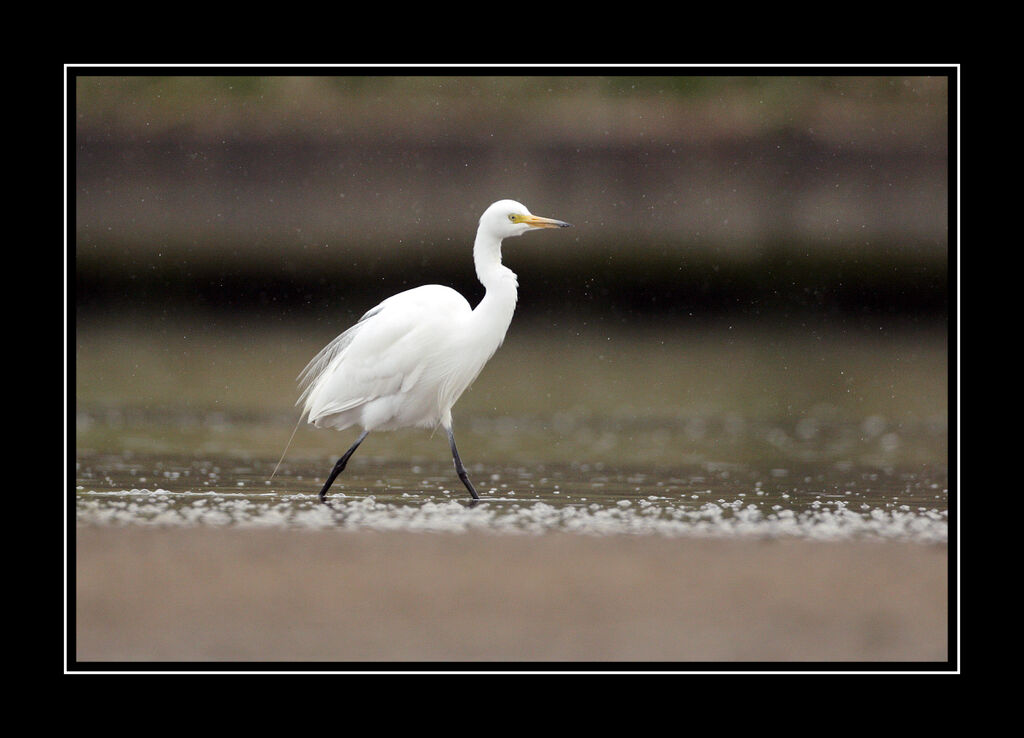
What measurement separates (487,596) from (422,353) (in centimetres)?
183

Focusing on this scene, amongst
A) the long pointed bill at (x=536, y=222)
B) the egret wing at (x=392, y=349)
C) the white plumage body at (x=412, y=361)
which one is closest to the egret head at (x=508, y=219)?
Answer: the long pointed bill at (x=536, y=222)

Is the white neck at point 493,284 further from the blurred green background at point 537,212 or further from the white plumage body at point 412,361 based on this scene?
the blurred green background at point 537,212

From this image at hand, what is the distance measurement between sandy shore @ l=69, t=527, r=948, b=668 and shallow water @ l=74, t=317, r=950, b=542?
0.29 m

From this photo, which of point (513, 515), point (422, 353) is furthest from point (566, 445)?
point (513, 515)

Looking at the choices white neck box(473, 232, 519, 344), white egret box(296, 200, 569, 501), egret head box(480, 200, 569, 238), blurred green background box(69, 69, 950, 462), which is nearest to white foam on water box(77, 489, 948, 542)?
white egret box(296, 200, 569, 501)

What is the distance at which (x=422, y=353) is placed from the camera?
633 cm

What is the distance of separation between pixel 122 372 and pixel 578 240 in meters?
6.16

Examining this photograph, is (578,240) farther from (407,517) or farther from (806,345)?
(407,517)

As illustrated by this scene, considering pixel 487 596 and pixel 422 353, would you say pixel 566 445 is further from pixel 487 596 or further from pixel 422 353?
pixel 487 596

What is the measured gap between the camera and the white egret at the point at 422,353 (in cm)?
632

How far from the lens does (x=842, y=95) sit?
51.3 feet

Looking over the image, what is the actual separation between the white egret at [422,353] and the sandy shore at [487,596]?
106cm

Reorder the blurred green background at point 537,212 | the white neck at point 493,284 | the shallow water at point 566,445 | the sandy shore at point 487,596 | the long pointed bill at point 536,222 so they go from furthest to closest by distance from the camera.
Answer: the blurred green background at point 537,212 → the white neck at point 493,284 → the long pointed bill at point 536,222 → the shallow water at point 566,445 → the sandy shore at point 487,596
